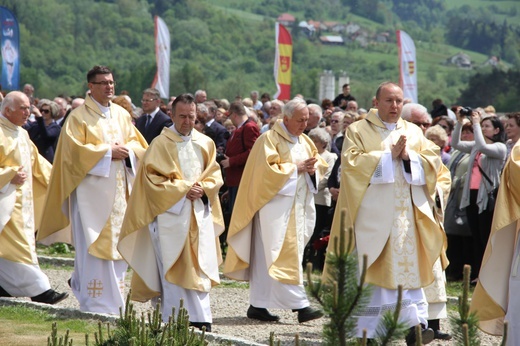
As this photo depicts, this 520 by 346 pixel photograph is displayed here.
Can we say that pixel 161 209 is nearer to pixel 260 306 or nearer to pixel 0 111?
pixel 260 306

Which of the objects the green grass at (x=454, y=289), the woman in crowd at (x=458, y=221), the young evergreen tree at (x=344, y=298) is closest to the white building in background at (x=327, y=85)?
the woman in crowd at (x=458, y=221)

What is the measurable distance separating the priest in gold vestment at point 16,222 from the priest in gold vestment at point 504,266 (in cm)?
428

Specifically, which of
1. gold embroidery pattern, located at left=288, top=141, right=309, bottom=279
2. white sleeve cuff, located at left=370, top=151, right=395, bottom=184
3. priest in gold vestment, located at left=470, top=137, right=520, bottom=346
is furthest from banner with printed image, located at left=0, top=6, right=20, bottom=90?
priest in gold vestment, located at left=470, top=137, right=520, bottom=346

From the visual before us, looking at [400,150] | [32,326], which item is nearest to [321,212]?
[400,150]

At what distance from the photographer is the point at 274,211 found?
1023cm

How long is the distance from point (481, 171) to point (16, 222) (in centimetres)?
514

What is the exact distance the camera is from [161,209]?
9.39m

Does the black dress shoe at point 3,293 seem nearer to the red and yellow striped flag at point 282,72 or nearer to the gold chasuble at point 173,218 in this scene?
the gold chasuble at point 173,218

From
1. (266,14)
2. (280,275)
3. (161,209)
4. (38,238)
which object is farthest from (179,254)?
(266,14)

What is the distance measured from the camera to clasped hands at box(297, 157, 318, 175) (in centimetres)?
1010

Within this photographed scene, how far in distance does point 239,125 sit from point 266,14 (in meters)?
128

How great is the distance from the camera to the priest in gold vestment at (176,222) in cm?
935

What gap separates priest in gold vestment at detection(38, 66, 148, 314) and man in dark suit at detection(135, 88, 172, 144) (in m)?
3.28

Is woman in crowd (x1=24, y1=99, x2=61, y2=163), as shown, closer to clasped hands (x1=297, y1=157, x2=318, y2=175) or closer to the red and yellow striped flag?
clasped hands (x1=297, y1=157, x2=318, y2=175)
